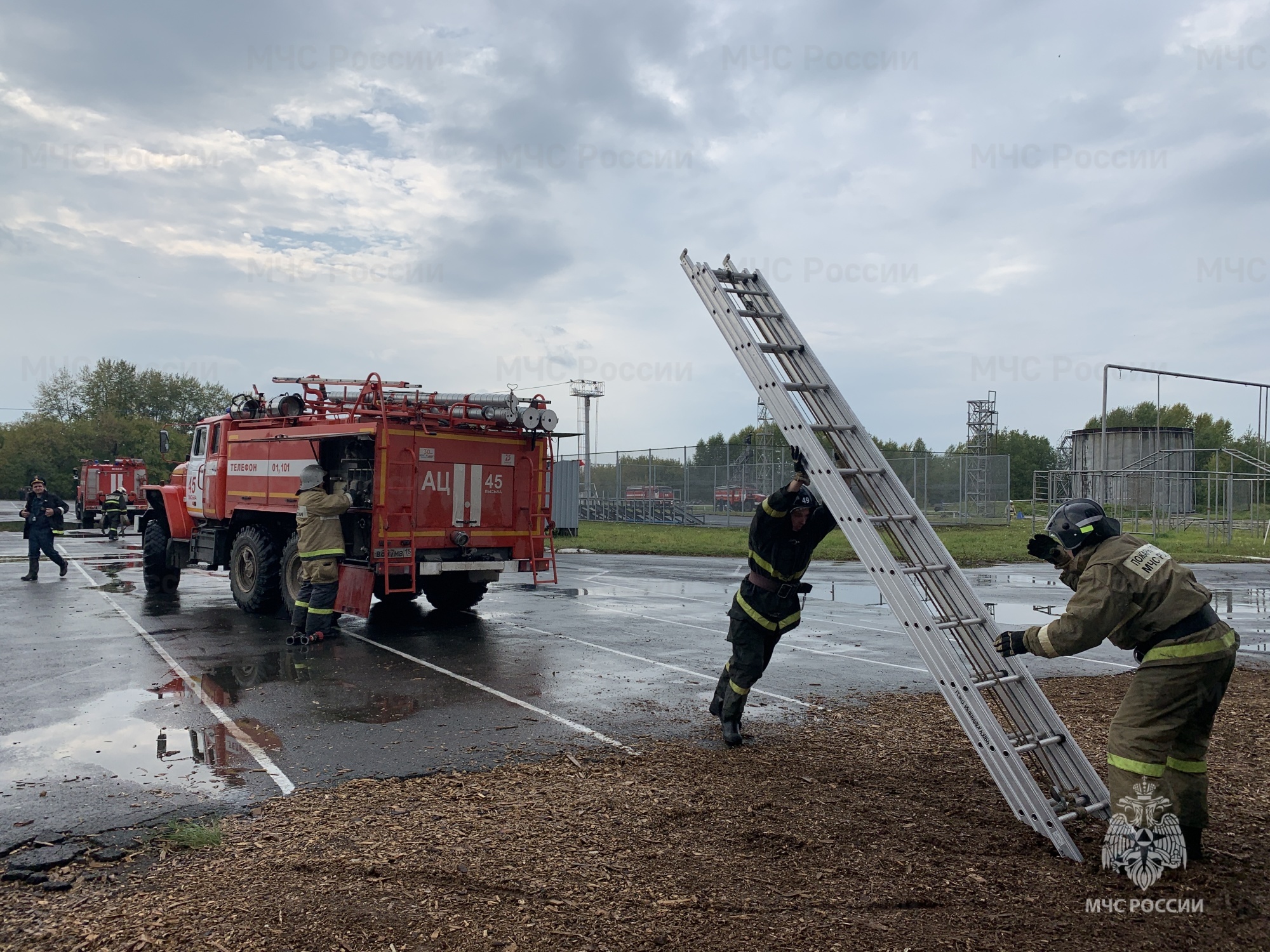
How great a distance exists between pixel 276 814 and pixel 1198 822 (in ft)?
14.4

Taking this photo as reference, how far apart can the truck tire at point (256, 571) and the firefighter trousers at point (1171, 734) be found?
10.2 meters

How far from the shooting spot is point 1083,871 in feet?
12.8

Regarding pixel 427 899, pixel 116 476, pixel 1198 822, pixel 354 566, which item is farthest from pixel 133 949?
pixel 116 476

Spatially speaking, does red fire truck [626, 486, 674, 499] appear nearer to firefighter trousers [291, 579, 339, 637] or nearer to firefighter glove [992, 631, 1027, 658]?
firefighter trousers [291, 579, 339, 637]

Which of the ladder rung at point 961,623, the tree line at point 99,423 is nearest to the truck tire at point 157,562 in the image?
the ladder rung at point 961,623

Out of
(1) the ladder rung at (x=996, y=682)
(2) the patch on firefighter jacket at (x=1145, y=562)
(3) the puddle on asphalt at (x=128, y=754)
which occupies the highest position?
(2) the patch on firefighter jacket at (x=1145, y=562)

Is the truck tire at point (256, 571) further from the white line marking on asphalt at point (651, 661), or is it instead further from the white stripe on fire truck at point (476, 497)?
the white line marking on asphalt at point (651, 661)

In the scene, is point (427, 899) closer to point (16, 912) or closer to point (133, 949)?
point (133, 949)

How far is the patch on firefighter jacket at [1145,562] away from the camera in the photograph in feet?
13.4

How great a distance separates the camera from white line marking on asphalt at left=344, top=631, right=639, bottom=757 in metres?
6.14

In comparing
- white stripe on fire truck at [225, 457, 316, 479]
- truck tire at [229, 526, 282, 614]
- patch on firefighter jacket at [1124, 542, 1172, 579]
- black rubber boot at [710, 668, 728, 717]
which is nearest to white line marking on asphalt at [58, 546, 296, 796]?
truck tire at [229, 526, 282, 614]

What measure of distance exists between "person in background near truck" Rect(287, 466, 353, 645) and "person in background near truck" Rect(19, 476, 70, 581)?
29.3ft

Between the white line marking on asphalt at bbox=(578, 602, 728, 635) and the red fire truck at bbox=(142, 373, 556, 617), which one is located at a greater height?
the red fire truck at bbox=(142, 373, 556, 617)

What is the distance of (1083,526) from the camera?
4.27 metres
